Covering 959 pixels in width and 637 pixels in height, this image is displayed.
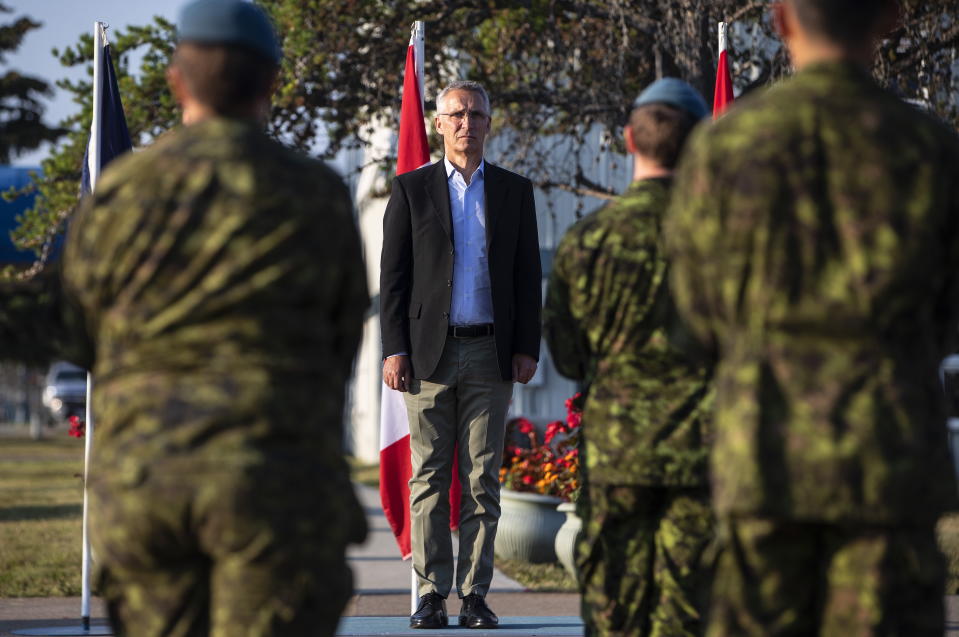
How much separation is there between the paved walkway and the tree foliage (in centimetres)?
471

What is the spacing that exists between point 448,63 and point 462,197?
26.3 ft

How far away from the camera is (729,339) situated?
10.6 ft

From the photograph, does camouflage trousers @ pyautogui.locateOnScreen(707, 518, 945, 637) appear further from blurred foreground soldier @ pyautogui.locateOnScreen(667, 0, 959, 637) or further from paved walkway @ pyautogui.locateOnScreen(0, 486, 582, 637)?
paved walkway @ pyautogui.locateOnScreen(0, 486, 582, 637)

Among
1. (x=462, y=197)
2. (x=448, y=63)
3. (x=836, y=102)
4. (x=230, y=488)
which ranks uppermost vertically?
(x=448, y=63)

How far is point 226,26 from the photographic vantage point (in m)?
3.29

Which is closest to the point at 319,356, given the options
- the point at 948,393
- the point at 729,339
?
the point at 729,339

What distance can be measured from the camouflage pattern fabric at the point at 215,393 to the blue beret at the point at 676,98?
1.31 metres

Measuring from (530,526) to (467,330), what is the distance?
405cm

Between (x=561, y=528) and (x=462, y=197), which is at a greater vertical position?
(x=462, y=197)

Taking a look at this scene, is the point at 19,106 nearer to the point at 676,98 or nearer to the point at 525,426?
the point at 525,426

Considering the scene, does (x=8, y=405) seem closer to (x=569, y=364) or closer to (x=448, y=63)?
(x=448, y=63)

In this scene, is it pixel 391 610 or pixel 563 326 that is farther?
pixel 391 610

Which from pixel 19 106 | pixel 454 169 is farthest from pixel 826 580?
pixel 19 106

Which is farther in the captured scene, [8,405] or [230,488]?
[8,405]
